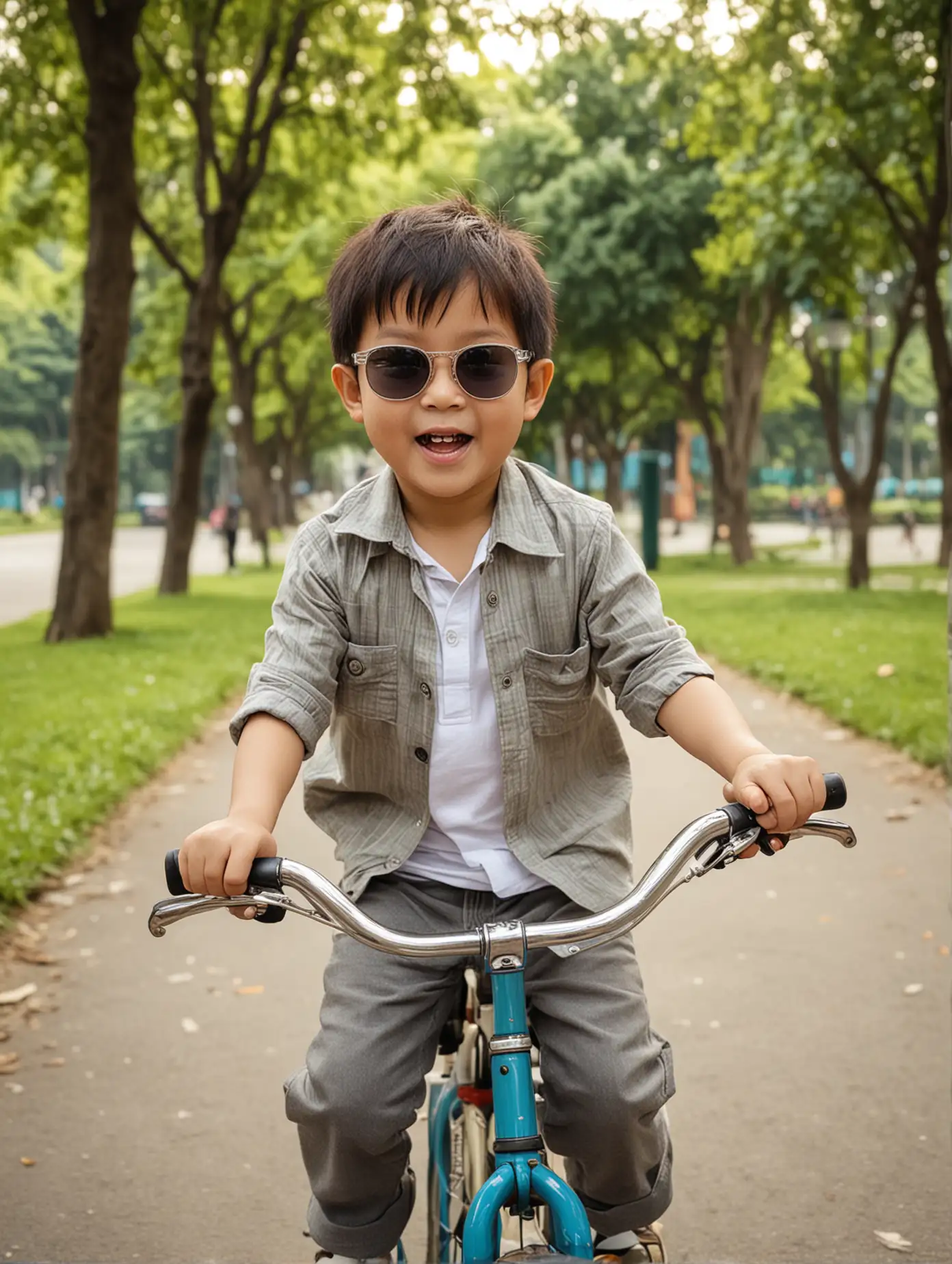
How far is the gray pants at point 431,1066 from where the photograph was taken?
2201 millimetres

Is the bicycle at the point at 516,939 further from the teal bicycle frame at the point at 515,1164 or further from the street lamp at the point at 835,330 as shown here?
the street lamp at the point at 835,330

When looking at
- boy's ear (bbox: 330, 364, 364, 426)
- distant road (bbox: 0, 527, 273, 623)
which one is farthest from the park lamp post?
boy's ear (bbox: 330, 364, 364, 426)

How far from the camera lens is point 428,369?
2.16 m

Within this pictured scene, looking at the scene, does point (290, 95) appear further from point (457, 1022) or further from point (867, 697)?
point (457, 1022)

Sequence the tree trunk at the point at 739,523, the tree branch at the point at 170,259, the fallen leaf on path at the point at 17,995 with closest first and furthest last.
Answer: the fallen leaf on path at the point at 17,995, the tree branch at the point at 170,259, the tree trunk at the point at 739,523

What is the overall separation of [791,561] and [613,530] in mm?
28504

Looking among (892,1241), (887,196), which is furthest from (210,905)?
(887,196)

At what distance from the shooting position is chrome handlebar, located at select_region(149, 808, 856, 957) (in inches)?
70.6

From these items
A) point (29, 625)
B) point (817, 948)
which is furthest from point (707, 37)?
point (817, 948)

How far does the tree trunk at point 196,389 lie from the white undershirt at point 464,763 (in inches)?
652

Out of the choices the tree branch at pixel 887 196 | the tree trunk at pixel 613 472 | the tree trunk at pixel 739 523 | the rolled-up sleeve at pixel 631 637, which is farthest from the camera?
the tree trunk at pixel 613 472

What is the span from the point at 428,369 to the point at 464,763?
1.98 ft

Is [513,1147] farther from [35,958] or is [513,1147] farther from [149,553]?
[149,553]

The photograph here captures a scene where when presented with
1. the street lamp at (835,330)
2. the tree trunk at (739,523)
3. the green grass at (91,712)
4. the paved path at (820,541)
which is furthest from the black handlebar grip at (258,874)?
the tree trunk at (739,523)
